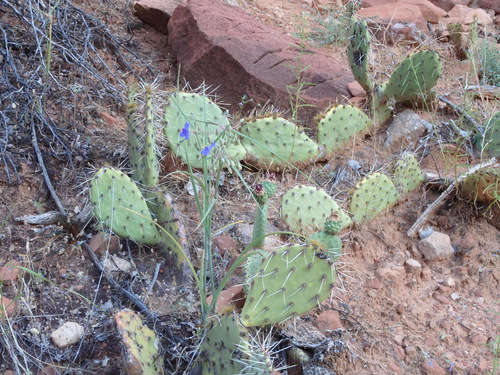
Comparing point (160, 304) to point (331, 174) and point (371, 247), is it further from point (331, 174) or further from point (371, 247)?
point (331, 174)

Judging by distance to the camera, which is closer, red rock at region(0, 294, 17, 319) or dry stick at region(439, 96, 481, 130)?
red rock at region(0, 294, 17, 319)

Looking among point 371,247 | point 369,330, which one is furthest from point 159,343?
point 371,247

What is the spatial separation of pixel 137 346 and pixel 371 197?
5.38ft

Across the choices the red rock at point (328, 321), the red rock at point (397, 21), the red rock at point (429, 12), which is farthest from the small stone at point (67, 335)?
the red rock at point (429, 12)

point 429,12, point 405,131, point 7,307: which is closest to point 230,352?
point 7,307

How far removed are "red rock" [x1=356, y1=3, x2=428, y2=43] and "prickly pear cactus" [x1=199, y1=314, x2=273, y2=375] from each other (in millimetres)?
3787

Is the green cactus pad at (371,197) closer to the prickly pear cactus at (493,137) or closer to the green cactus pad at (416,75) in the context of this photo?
the prickly pear cactus at (493,137)

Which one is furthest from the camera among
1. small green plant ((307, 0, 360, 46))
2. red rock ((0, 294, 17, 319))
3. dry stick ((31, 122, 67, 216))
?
small green plant ((307, 0, 360, 46))

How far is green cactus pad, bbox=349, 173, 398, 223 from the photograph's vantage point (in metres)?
3.14

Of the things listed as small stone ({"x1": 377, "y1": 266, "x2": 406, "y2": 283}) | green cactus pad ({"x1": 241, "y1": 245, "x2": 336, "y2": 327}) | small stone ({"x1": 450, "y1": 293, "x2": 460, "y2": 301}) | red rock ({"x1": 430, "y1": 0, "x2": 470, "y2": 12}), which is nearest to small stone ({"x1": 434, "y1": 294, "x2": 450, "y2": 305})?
small stone ({"x1": 450, "y1": 293, "x2": 460, "y2": 301})

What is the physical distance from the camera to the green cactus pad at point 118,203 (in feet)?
8.75

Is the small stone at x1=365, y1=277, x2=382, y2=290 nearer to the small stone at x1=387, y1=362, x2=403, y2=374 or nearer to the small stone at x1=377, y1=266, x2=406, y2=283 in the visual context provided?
the small stone at x1=377, y1=266, x2=406, y2=283

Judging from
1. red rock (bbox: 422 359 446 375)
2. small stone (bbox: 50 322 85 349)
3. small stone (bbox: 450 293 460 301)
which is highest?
small stone (bbox: 50 322 85 349)

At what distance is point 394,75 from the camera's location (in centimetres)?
397
